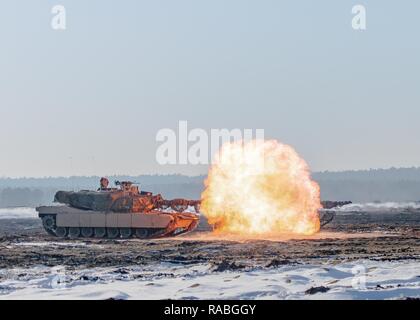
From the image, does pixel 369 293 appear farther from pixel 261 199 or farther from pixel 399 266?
pixel 261 199

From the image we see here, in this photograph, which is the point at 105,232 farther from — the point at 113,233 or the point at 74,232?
the point at 74,232

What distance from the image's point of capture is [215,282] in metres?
22.7

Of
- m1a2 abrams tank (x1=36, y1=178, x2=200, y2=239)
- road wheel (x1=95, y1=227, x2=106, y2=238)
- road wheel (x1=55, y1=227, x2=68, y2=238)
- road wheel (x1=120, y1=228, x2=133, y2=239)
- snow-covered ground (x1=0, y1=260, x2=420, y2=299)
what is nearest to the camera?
snow-covered ground (x1=0, y1=260, x2=420, y2=299)

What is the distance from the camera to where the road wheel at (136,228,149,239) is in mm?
42612

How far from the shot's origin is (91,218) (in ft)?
143

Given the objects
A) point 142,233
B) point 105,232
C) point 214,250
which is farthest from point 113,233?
point 214,250

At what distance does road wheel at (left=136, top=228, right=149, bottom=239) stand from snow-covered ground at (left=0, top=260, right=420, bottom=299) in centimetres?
1492

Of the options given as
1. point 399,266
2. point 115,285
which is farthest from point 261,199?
point 115,285

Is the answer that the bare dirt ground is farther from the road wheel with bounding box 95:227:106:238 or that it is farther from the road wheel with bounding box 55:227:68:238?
the road wheel with bounding box 95:227:106:238

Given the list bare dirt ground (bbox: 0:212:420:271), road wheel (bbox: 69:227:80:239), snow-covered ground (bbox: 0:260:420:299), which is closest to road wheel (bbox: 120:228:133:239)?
bare dirt ground (bbox: 0:212:420:271)

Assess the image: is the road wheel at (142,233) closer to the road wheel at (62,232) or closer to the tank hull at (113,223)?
the tank hull at (113,223)

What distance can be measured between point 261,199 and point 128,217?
6.98 meters

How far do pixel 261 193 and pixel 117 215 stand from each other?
7.61 metres

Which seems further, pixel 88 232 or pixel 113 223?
pixel 88 232
